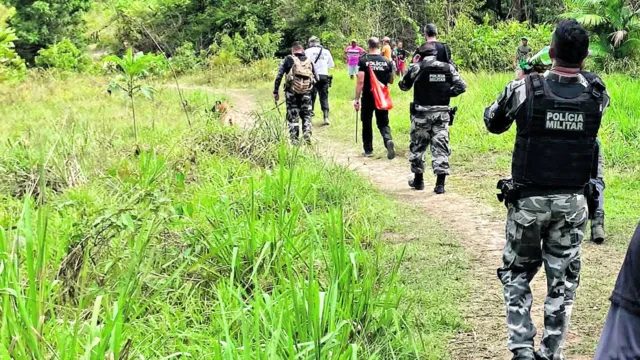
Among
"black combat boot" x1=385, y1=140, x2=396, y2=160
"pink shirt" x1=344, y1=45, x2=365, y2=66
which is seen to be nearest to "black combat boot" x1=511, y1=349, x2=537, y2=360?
"black combat boot" x1=385, y1=140, x2=396, y2=160

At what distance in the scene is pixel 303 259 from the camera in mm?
3865

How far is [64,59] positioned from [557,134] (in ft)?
78.7

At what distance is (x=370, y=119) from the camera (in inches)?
369

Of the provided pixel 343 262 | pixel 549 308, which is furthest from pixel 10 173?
pixel 549 308

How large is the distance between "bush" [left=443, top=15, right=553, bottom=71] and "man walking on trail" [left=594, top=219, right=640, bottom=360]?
1399 cm

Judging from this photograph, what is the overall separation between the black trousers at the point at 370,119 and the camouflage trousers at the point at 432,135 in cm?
183

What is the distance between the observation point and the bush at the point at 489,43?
51.8 feet

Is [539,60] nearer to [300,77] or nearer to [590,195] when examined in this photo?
[590,195]

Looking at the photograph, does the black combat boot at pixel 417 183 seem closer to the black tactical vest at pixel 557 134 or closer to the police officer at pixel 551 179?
the police officer at pixel 551 179

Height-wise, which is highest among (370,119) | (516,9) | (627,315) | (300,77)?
(516,9)

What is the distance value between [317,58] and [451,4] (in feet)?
30.9

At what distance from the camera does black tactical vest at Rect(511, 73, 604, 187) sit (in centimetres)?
332

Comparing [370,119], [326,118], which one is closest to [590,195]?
[370,119]

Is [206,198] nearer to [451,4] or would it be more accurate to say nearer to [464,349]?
[464,349]
